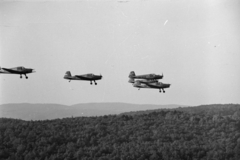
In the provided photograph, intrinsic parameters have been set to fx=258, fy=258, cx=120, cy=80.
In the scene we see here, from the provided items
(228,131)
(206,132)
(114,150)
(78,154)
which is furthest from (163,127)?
(78,154)

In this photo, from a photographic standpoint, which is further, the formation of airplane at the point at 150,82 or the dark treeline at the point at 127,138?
the formation of airplane at the point at 150,82

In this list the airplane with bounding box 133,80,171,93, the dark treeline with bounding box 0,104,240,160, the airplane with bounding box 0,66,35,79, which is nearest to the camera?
the airplane with bounding box 0,66,35,79

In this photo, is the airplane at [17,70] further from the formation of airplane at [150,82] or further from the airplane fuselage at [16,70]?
the formation of airplane at [150,82]

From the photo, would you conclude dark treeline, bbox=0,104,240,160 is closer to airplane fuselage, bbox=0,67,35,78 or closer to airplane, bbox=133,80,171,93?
airplane, bbox=133,80,171,93

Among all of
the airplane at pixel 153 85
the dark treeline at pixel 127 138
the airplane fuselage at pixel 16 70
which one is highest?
the airplane fuselage at pixel 16 70

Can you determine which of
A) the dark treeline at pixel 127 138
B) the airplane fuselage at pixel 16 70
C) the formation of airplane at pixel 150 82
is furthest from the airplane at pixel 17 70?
the formation of airplane at pixel 150 82

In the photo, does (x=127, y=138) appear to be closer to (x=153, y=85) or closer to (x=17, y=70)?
(x=153, y=85)

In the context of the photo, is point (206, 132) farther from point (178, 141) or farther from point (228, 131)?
point (178, 141)

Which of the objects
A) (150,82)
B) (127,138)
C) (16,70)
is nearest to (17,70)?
(16,70)

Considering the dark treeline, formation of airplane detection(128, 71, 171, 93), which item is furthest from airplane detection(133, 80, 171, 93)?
the dark treeline
